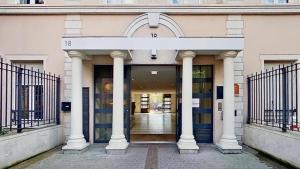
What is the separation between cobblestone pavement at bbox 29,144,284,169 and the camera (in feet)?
21.1

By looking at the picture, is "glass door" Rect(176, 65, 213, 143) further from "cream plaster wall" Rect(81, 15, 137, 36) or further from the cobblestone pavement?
"cream plaster wall" Rect(81, 15, 137, 36)

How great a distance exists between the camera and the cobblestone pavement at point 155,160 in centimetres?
644

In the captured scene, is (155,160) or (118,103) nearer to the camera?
(155,160)

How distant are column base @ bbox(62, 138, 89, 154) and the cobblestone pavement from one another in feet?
0.58

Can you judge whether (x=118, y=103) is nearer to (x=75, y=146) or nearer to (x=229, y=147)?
(x=75, y=146)

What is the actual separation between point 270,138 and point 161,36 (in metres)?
4.76

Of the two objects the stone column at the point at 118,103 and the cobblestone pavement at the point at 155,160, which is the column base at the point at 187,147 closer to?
the cobblestone pavement at the point at 155,160

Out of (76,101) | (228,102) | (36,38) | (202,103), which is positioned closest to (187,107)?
(228,102)

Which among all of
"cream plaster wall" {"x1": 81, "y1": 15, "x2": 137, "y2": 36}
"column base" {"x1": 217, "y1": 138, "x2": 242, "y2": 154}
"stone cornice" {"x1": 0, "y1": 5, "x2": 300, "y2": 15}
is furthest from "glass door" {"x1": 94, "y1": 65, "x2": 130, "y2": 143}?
"column base" {"x1": 217, "y1": 138, "x2": 242, "y2": 154}

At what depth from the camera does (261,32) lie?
9.38 meters

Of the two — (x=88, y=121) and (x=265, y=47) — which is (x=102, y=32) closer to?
(x=88, y=121)

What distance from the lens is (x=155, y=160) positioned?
6996 mm

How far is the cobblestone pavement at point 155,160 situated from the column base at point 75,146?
6.9 inches

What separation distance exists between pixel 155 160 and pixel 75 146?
2585 mm
